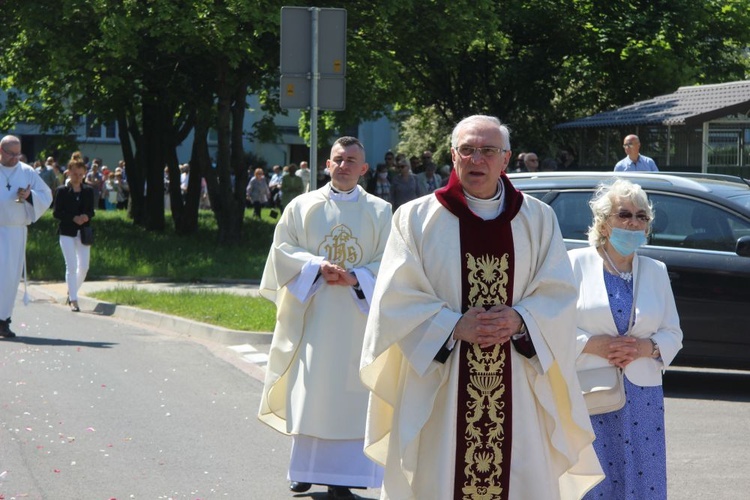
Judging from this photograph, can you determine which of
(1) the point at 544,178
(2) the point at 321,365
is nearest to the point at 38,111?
(1) the point at 544,178

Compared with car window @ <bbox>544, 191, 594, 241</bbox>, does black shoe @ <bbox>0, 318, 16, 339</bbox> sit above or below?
below

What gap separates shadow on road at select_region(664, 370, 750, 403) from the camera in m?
10.9

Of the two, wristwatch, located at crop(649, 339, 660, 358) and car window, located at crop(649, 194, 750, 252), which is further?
car window, located at crop(649, 194, 750, 252)

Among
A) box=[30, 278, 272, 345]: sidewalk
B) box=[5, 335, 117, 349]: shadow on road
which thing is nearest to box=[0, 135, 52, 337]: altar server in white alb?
box=[5, 335, 117, 349]: shadow on road

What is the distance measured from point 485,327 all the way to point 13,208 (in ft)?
33.9

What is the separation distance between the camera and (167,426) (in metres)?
9.22

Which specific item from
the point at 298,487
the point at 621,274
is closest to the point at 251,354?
the point at 298,487

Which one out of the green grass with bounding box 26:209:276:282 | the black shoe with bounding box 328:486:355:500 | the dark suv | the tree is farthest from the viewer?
the tree

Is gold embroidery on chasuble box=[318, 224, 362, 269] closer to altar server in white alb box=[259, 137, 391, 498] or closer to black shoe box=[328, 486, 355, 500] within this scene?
altar server in white alb box=[259, 137, 391, 498]

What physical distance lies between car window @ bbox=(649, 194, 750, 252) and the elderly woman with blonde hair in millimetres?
5150

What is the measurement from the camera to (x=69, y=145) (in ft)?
107

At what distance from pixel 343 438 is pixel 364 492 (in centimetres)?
39

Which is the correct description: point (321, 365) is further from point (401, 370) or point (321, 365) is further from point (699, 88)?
point (699, 88)

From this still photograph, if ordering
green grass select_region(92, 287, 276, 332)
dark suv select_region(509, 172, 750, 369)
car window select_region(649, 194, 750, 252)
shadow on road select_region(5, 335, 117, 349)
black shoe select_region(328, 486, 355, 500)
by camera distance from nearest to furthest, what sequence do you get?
1. black shoe select_region(328, 486, 355, 500)
2. dark suv select_region(509, 172, 750, 369)
3. car window select_region(649, 194, 750, 252)
4. shadow on road select_region(5, 335, 117, 349)
5. green grass select_region(92, 287, 276, 332)
